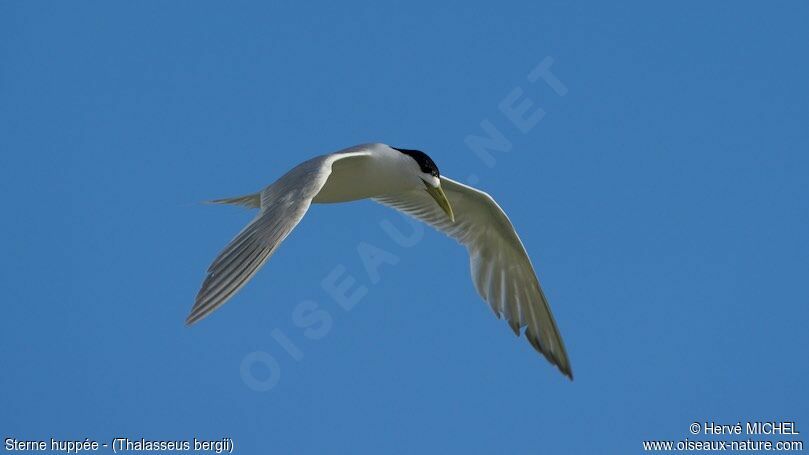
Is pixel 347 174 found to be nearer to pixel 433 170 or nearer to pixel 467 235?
pixel 433 170

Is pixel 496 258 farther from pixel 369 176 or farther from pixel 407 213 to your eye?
pixel 369 176

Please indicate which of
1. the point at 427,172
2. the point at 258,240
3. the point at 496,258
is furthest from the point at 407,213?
the point at 258,240

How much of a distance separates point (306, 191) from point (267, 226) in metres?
0.45

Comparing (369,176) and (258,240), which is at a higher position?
(369,176)

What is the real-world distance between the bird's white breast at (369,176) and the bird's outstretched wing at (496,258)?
0.58m

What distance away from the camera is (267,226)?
6875mm

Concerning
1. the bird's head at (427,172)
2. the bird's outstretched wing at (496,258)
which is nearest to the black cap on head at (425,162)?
the bird's head at (427,172)

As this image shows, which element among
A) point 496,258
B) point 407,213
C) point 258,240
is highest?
point 407,213

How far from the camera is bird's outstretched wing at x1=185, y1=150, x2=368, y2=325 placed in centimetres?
632

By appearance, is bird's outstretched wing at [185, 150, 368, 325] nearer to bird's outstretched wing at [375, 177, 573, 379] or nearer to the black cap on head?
the black cap on head

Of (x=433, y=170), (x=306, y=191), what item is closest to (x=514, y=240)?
(x=433, y=170)

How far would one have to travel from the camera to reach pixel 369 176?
8.88 m

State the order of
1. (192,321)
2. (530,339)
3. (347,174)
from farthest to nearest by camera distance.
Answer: (530,339), (347,174), (192,321)

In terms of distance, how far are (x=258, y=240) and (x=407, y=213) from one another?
374 centimetres
